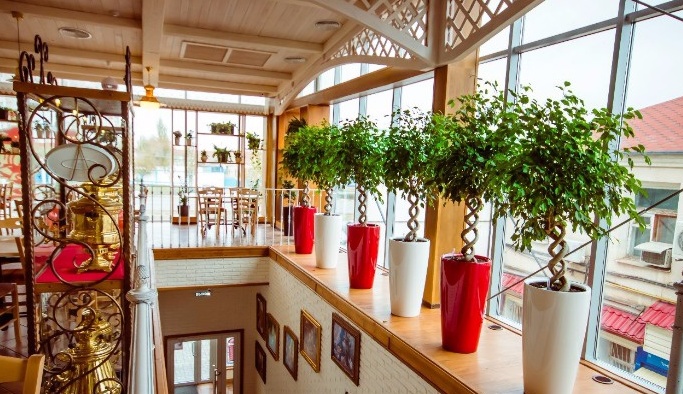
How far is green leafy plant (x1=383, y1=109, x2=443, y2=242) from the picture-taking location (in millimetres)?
3705

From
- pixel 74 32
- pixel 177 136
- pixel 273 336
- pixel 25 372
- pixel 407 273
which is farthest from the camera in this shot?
pixel 177 136

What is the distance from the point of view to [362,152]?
4500 millimetres

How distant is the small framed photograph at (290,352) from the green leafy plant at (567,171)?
4183mm

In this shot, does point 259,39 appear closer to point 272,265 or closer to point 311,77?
point 311,77

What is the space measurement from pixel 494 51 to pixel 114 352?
404 cm

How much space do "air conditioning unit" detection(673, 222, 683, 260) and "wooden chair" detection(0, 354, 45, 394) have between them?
3.48 m

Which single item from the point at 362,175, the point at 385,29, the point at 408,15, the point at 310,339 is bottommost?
→ the point at 310,339

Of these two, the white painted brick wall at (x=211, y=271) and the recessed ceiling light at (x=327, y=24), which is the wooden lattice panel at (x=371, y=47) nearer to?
the recessed ceiling light at (x=327, y=24)

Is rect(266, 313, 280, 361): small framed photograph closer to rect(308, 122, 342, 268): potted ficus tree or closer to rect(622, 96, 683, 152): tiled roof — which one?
rect(308, 122, 342, 268): potted ficus tree

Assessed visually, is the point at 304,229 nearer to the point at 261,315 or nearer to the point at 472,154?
the point at 261,315

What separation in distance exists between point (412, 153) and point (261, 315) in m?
5.10

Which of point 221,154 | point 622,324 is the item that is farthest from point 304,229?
point 221,154

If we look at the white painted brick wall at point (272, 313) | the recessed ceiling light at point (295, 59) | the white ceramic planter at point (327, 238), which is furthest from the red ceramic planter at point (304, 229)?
the recessed ceiling light at point (295, 59)

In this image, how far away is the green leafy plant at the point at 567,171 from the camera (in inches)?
89.5
